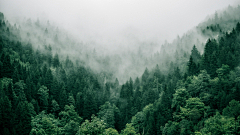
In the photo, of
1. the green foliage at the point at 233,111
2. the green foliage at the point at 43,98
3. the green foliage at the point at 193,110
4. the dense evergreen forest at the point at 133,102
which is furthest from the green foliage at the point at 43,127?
the green foliage at the point at 233,111

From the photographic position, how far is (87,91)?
361 feet

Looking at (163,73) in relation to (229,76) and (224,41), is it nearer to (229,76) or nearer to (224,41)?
(224,41)

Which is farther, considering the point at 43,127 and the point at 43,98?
the point at 43,98

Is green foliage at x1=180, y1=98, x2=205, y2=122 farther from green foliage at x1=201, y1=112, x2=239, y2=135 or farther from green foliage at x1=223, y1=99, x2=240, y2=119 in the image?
green foliage at x1=201, y1=112, x2=239, y2=135

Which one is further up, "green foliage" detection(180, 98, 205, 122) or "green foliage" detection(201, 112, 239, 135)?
"green foliage" detection(180, 98, 205, 122)

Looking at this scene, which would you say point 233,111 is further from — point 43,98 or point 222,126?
point 43,98

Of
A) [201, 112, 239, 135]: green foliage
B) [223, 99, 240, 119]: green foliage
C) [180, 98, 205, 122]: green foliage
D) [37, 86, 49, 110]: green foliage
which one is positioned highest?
[37, 86, 49, 110]: green foliage

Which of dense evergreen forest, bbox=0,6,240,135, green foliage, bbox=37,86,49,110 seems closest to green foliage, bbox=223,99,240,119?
dense evergreen forest, bbox=0,6,240,135

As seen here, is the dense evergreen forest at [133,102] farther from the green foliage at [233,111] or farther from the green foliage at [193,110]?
the green foliage at [233,111]

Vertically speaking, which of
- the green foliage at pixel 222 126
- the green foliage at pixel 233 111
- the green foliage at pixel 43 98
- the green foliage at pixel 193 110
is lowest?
the green foliage at pixel 222 126

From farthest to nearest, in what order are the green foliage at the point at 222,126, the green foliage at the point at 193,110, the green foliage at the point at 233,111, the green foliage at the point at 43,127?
the green foliage at the point at 43,127 < the green foliage at the point at 193,110 < the green foliage at the point at 233,111 < the green foliage at the point at 222,126

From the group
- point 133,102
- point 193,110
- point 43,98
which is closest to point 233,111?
point 193,110

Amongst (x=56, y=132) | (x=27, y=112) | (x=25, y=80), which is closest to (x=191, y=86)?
(x=56, y=132)

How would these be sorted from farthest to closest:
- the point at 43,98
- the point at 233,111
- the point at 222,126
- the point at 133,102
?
the point at 133,102, the point at 43,98, the point at 233,111, the point at 222,126
